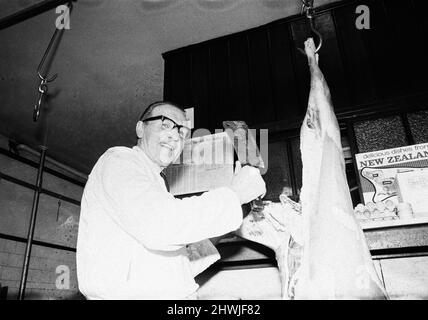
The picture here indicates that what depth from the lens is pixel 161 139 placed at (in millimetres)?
1338

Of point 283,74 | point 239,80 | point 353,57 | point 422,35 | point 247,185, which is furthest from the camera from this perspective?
point 239,80

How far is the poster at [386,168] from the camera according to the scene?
5.03 feet

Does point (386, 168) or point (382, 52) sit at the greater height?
point (382, 52)

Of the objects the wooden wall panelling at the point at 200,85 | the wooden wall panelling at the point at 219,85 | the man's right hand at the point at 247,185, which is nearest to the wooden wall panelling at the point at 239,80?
the wooden wall panelling at the point at 219,85

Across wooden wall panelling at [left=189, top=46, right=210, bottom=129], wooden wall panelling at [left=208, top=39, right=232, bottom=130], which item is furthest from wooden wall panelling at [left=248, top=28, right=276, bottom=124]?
wooden wall panelling at [left=189, top=46, right=210, bottom=129]

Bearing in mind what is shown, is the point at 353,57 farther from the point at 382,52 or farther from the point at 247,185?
the point at 247,185

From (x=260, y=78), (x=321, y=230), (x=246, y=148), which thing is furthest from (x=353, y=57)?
(x=321, y=230)

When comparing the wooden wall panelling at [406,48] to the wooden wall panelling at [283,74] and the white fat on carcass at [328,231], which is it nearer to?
the wooden wall panelling at [283,74]

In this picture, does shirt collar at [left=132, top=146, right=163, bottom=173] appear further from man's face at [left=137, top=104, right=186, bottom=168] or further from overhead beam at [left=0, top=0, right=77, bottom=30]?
overhead beam at [left=0, top=0, right=77, bottom=30]

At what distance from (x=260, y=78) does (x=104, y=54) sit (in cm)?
137

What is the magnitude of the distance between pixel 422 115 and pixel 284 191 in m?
0.90

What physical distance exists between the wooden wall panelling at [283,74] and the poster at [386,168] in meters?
0.66

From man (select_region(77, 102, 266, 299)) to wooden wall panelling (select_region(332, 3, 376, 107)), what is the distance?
4.20 ft

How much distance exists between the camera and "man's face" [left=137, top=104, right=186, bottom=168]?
4.39 feet
